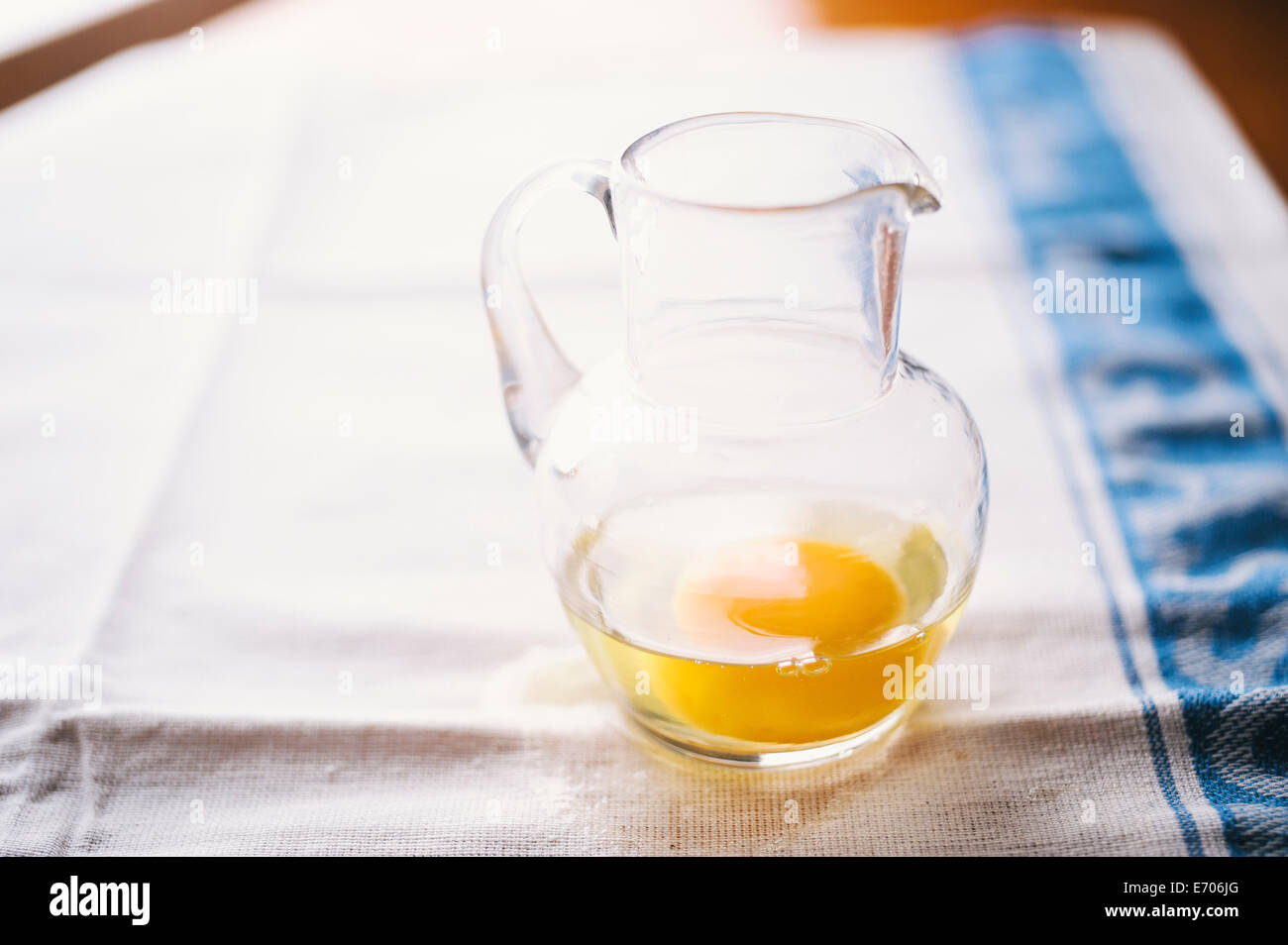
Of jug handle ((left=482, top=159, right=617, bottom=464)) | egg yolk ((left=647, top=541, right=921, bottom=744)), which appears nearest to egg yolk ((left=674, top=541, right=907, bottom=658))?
egg yolk ((left=647, top=541, right=921, bottom=744))

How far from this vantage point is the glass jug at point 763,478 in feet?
1.61

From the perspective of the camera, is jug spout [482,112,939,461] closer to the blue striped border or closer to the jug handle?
the jug handle

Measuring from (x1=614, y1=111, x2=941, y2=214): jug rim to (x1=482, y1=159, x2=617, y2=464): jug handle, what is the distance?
6 centimetres

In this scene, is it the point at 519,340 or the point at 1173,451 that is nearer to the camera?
the point at 519,340

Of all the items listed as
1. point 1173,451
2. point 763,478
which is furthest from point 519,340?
point 1173,451

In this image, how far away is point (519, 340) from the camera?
1.86 ft

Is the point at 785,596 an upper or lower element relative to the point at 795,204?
lower

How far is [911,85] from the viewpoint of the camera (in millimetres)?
1196

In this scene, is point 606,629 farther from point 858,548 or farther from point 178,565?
point 178,565

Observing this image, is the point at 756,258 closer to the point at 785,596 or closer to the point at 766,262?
the point at 766,262

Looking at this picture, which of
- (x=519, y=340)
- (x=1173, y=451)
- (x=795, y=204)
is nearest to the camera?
(x=795, y=204)

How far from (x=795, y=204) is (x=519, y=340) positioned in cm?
16

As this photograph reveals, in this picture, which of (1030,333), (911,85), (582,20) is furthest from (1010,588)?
(582,20)
